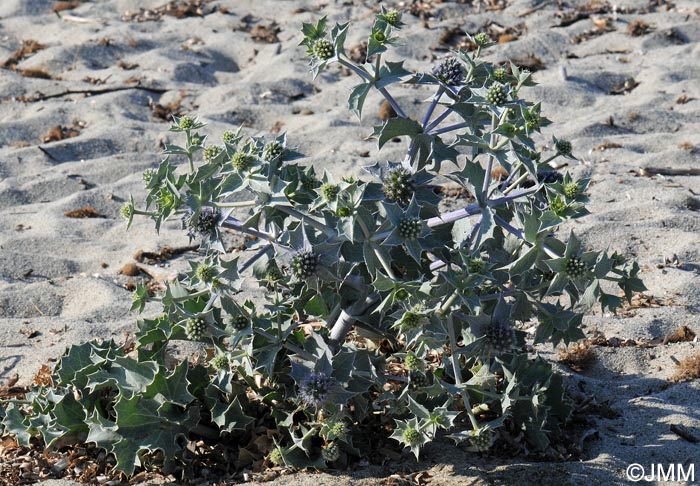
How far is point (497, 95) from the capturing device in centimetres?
271

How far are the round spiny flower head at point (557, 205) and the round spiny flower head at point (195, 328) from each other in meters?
1.18

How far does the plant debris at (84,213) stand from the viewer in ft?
17.1

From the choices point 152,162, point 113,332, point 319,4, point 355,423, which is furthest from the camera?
point 319,4

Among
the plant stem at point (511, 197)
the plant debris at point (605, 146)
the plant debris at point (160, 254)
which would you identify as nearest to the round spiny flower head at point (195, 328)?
the plant stem at point (511, 197)

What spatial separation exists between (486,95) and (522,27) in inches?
196

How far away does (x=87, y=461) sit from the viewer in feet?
10.0

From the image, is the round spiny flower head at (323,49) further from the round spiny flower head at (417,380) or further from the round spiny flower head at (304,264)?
the round spiny flower head at (417,380)

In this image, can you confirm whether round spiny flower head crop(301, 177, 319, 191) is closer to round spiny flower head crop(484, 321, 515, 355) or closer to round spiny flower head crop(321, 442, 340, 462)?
round spiny flower head crop(484, 321, 515, 355)

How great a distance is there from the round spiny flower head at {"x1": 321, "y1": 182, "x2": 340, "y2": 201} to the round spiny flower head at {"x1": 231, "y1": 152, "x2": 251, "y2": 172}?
263mm

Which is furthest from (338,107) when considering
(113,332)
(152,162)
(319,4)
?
(113,332)

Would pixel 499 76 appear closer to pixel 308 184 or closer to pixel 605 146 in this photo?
pixel 308 184

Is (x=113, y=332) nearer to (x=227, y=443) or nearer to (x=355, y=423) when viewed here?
(x=227, y=443)

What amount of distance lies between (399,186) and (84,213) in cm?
305

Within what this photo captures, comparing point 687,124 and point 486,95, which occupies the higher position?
point 486,95
